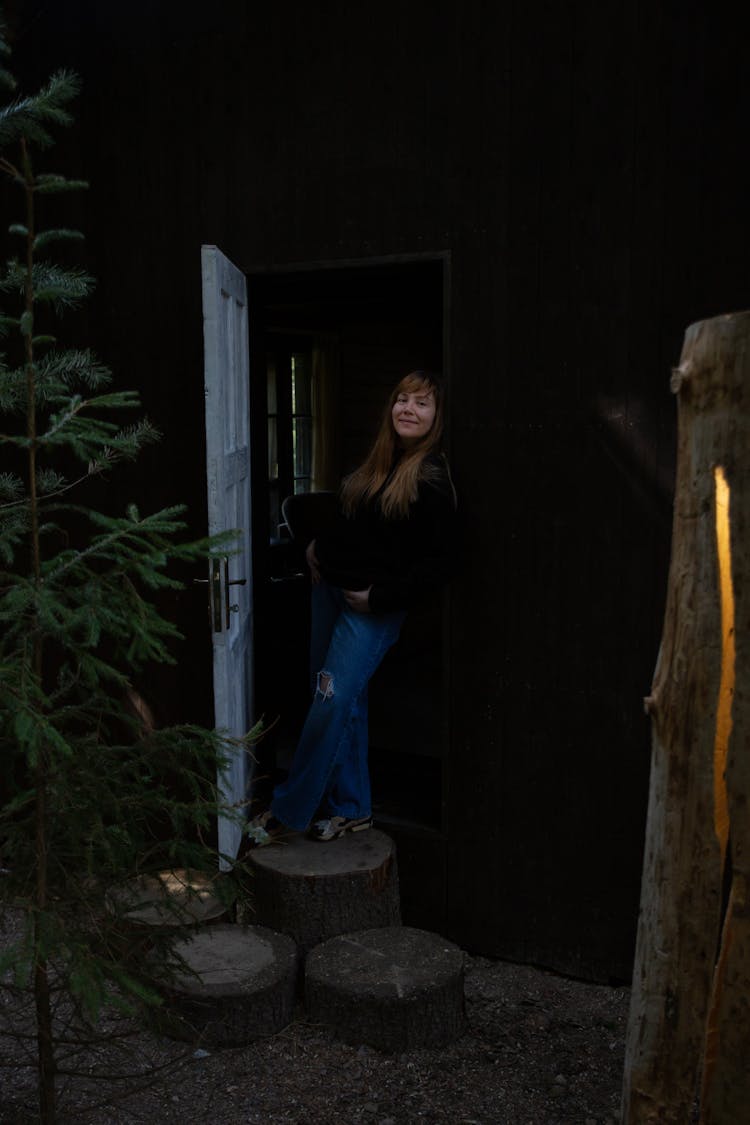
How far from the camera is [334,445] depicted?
8.25 metres

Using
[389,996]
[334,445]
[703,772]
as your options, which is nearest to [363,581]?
[389,996]

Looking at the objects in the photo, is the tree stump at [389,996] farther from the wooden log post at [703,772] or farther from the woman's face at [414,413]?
the woman's face at [414,413]

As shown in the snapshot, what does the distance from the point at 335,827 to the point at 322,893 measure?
38 centimetres

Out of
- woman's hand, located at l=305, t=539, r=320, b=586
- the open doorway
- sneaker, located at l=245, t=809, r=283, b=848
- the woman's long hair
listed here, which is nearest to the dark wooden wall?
the woman's long hair

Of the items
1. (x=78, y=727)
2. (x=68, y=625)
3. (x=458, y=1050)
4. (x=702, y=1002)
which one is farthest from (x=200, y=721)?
(x=702, y=1002)

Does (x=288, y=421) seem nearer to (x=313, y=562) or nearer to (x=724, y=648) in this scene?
(x=313, y=562)

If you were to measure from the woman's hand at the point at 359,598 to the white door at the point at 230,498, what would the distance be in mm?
439

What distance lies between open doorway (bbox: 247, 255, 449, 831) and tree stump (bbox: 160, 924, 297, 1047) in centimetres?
100

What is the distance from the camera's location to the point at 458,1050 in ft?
12.3

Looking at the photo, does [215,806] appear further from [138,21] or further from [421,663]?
[421,663]

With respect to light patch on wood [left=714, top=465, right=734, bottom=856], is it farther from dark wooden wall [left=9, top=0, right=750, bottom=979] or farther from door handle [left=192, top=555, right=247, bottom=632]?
door handle [left=192, top=555, right=247, bottom=632]

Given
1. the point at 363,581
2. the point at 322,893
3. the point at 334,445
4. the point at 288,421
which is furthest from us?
the point at 334,445

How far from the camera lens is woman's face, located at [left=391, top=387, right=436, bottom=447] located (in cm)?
411

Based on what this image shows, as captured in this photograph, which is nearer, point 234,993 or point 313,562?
point 234,993
